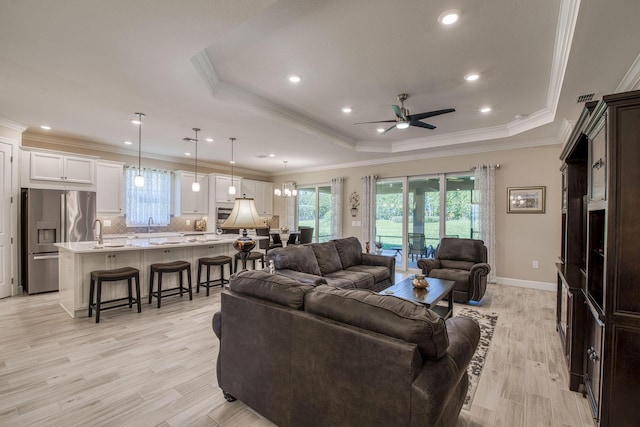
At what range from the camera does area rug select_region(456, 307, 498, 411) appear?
7.45 feet

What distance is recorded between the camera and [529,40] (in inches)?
103

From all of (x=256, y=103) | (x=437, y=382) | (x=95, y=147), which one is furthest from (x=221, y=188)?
(x=437, y=382)

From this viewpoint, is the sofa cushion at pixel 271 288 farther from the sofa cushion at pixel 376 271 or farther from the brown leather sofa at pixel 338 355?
the sofa cushion at pixel 376 271

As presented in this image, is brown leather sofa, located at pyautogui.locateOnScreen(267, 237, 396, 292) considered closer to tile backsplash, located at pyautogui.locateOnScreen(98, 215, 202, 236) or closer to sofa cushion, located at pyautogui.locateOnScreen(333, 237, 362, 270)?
sofa cushion, located at pyautogui.locateOnScreen(333, 237, 362, 270)

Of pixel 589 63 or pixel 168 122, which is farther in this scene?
pixel 168 122

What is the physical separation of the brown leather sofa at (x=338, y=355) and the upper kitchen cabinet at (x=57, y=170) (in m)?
5.16

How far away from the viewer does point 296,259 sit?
153 inches

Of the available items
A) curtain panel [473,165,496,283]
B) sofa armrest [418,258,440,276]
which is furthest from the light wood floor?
curtain panel [473,165,496,283]

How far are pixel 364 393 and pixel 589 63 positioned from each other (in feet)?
11.3

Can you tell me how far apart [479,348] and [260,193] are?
7529 millimetres

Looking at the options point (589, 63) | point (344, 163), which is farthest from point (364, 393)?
point (344, 163)

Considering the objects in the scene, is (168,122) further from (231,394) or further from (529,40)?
(529,40)

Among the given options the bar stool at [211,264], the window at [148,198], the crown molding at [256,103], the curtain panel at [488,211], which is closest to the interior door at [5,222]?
the window at [148,198]

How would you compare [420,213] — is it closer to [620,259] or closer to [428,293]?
[428,293]
